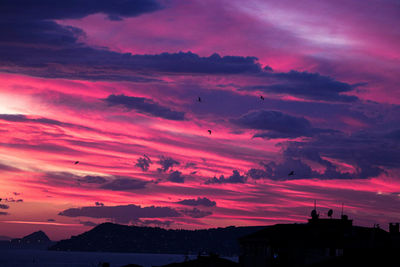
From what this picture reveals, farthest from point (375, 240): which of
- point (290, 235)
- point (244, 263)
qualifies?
point (244, 263)

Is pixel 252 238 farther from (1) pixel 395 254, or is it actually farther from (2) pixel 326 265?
(1) pixel 395 254

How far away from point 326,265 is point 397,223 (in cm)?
2548

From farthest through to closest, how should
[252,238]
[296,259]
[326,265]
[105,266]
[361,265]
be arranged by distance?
[252,238], [296,259], [105,266], [326,265], [361,265]

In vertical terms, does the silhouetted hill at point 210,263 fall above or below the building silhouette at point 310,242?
below

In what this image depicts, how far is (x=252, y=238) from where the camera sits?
291 feet

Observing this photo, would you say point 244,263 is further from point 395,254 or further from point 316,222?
point 395,254

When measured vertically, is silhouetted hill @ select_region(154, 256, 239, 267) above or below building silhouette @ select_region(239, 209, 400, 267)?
below

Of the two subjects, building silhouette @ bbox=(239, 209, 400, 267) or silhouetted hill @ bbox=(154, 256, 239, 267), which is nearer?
building silhouette @ bbox=(239, 209, 400, 267)

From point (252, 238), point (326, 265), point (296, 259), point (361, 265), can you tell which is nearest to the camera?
point (361, 265)

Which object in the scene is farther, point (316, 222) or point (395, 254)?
point (316, 222)

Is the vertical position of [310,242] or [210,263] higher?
[310,242]

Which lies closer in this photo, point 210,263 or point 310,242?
point 310,242

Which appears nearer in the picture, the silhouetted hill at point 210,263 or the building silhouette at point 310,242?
the building silhouette at point 310,242

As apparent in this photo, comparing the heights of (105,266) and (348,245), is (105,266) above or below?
below
